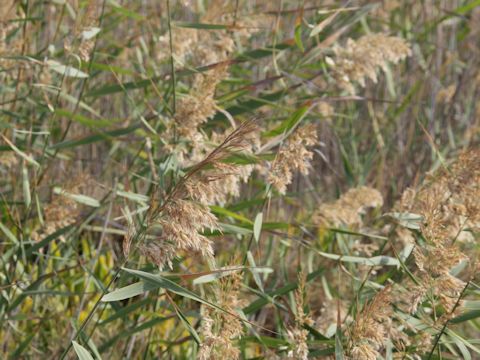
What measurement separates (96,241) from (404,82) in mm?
1541

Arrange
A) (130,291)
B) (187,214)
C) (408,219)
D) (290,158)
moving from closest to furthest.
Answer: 1. (187,214)
2. (130,291)
3. (290,158)
4. (408,219)

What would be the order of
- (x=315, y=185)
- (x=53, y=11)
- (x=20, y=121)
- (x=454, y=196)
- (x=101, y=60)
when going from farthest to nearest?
1. (x=315, y=185)
2. (x=53, y=11)
3. (x=101, y=60)
4. (x=20, y=121)
5. (x=454, y=196)

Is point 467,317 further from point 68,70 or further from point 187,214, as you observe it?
point 68,70

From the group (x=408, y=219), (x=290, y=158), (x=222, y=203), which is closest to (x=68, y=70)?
(x=222, y=203)

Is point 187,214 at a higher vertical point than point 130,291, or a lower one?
higher

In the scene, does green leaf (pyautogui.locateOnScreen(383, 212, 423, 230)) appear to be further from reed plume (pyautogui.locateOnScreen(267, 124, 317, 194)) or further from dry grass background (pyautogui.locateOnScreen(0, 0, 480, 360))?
reed plume (pyautogui.locateOnScreen(267, 124, 317, 194))

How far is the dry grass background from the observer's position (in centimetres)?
149

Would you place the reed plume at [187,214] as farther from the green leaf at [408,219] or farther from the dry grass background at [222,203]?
the green leaf at [408,219]

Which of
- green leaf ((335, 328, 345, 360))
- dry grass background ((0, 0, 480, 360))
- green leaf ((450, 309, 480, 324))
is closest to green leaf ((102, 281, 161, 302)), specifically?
dry grass background ((0, 0, 480, 360))

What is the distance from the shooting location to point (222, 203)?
1947mm

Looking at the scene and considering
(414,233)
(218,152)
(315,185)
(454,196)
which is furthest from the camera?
(315,185)

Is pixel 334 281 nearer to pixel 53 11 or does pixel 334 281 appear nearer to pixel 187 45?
pixel 187 45

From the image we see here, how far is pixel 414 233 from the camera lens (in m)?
2.01

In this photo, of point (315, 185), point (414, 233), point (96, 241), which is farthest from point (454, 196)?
point (315, 185)
